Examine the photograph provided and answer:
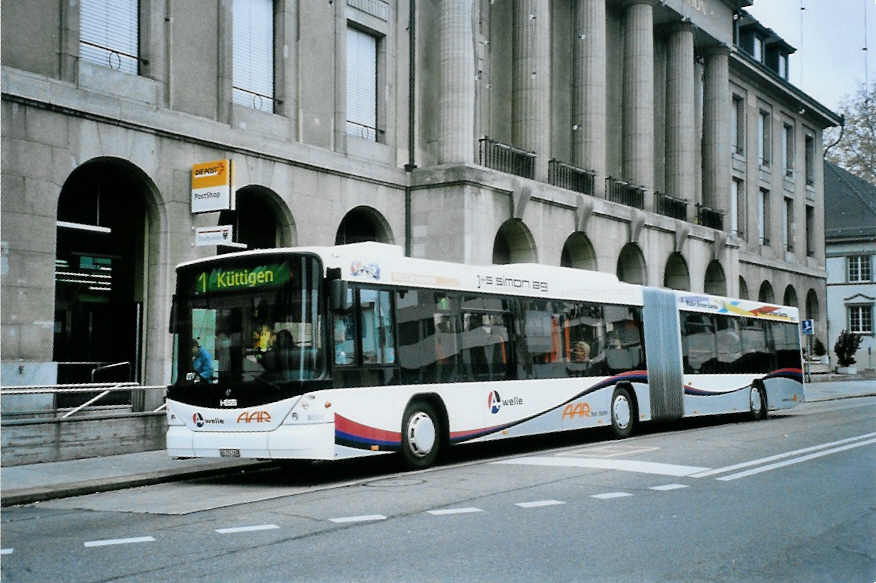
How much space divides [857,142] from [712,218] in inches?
1417

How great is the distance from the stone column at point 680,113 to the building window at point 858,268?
42252mm

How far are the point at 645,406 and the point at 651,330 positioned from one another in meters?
1.66

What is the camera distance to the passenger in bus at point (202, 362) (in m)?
13.5

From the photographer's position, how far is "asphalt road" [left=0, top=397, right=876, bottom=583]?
757cm

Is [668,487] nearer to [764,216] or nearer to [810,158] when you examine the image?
[764,216]

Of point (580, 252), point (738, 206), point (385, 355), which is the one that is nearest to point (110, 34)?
point (385, 355)

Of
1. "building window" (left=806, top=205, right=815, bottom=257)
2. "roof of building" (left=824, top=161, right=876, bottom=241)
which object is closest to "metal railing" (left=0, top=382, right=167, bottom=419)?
"building window" (left=806, top=205, right=815, bottom=257)

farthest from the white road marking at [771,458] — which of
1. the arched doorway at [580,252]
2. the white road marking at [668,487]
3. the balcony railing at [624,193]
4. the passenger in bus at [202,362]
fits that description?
the balcony railing at [624,193]

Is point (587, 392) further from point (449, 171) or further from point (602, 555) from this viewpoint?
point (602, 555)

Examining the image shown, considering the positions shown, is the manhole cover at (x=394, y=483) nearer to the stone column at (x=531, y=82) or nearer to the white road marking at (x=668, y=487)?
the white road marking at (x=668, y=487)

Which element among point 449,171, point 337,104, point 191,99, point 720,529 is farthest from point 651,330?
point 720,529

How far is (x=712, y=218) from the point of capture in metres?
42.0

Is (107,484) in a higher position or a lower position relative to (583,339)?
lower

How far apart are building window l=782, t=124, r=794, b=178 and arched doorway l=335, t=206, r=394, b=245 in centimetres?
3355
